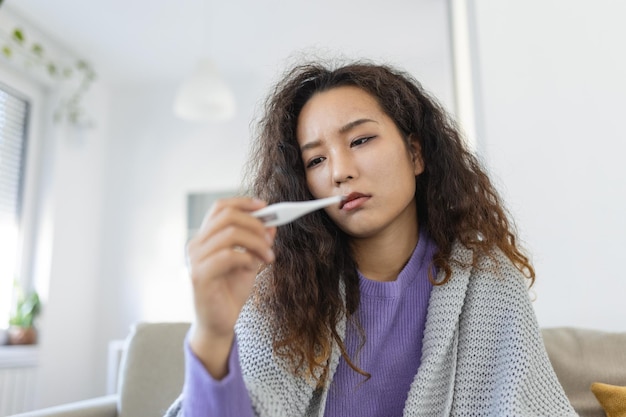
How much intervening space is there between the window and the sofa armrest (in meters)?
2.05

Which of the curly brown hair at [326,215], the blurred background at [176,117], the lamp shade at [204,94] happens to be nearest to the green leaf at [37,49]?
the blurred background at [176,117]

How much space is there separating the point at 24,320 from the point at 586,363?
2891 millimetres

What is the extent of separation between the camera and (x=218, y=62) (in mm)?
3617

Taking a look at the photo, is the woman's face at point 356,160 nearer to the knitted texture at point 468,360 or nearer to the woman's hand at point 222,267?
the knitted texture at point 468,360

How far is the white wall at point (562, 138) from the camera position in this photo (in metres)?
1.45

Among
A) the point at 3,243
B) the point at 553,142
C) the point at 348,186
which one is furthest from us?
the point at 3,243

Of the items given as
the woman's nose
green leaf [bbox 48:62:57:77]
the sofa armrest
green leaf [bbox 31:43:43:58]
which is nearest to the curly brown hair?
the woman's nose

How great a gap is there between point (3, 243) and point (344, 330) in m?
2.73

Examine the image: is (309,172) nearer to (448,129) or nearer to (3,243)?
(448,129)

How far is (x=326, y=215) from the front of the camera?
1.06m

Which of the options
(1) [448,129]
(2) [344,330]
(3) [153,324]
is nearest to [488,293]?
(2) [344,330]

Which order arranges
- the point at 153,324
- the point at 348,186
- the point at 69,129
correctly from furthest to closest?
the point at 69,129 → the point at 153,324 → the point at 348,186

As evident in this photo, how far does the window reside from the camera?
3071mm

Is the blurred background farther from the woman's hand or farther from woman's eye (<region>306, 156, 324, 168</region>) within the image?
the woman's hand
